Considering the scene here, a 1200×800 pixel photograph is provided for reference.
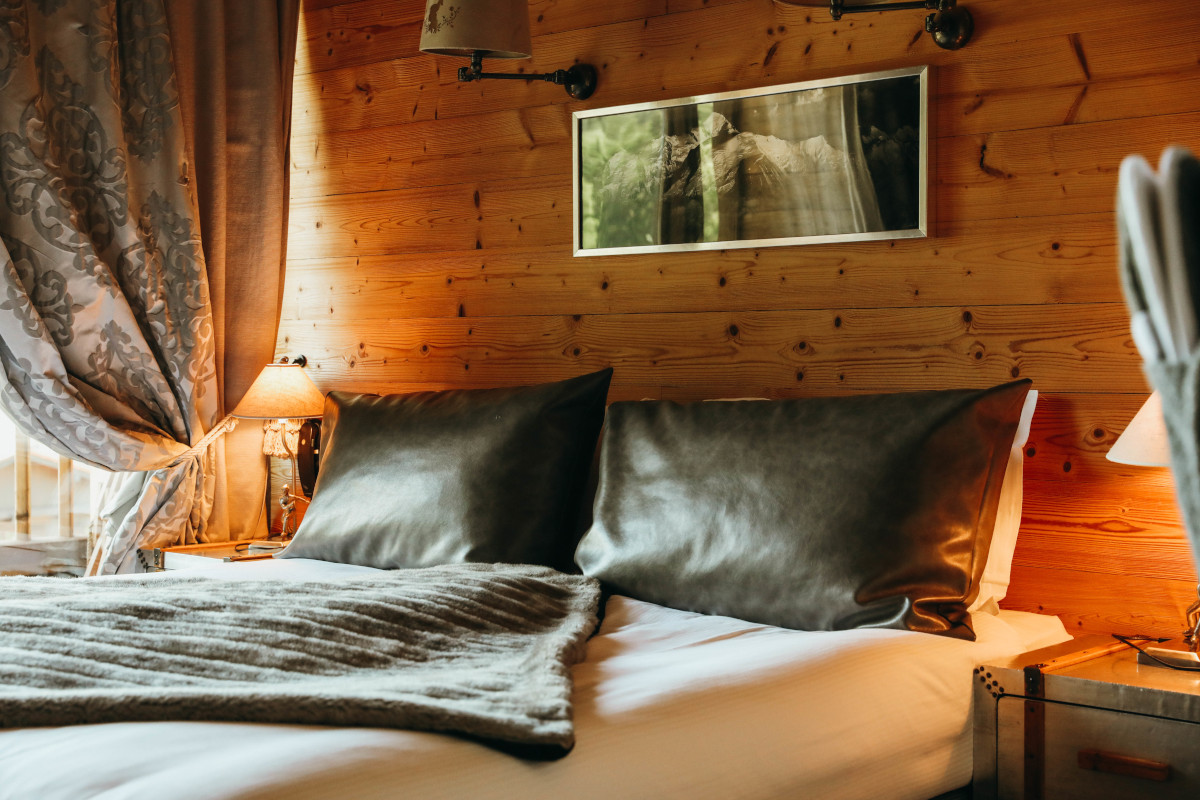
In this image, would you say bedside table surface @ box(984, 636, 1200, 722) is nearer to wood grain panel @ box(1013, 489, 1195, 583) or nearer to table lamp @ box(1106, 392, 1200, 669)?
table lamp @ box(1106, 392, 1200, 669)

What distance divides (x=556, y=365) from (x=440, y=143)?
73 cm

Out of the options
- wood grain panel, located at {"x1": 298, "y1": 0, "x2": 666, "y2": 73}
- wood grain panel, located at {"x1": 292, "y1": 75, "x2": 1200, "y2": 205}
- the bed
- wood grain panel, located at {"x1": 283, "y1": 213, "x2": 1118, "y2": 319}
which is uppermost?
wood grain panel, located at {"x1": 298, "y1": 0, "x2": 666, "y2": 73}

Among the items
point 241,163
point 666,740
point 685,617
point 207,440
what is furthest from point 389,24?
point 666,740

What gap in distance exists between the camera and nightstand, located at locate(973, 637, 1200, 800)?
1.62 meters

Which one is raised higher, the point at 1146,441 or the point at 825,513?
the point at 1146,441

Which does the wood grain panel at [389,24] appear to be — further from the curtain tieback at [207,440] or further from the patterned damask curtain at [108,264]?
the curtain tieback at [207,440]

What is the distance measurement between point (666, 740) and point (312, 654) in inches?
18.2

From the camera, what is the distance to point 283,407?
123 inches

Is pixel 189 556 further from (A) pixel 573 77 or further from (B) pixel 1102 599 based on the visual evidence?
(B) pixel 1102 599

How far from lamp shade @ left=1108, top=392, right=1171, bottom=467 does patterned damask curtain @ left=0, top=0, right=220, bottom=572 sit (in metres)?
2.35

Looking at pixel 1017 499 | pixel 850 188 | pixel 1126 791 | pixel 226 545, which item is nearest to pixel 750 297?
pixel 850 188

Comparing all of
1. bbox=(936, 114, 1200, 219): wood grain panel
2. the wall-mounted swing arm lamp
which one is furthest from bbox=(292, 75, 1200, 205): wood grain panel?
the wall-mounted swing arm lamp

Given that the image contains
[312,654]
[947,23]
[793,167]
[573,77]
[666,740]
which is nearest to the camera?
[666,740]

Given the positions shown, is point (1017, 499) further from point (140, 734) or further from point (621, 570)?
point (140, 734)
